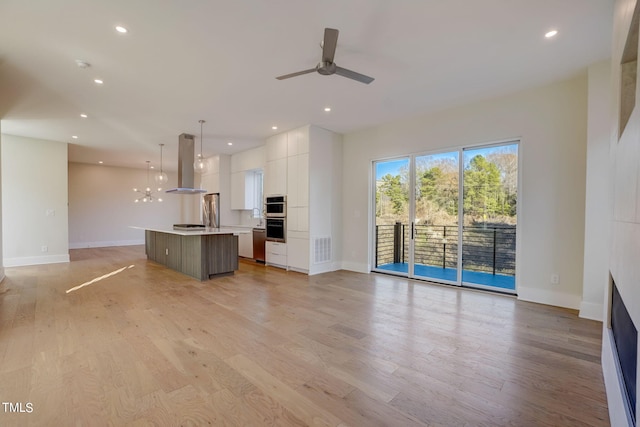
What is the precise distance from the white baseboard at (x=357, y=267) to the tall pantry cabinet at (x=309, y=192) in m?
0.20

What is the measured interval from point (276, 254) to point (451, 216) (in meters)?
3.72

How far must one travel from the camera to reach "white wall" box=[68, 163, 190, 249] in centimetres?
927

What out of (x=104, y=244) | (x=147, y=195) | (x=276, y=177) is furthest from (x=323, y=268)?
(x=104, y=244)

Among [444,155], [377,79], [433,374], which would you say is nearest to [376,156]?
[444,155]

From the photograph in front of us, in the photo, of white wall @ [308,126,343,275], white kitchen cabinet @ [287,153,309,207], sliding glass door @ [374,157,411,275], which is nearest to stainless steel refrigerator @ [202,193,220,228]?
white kitchen cabinet @ [287,153,309,207]

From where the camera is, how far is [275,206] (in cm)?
632

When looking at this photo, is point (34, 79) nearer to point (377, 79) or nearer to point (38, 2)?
point (38, 2)

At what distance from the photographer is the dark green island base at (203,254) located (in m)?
5.02

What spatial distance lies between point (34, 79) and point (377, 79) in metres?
4.47

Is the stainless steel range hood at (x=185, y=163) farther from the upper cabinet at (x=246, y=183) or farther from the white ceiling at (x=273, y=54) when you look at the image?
the upper cabinet at (x=246, y=183)

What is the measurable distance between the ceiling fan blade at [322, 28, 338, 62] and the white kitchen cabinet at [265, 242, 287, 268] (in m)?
4.21

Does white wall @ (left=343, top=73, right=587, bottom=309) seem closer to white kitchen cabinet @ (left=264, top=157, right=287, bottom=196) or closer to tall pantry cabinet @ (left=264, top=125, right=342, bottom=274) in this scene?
tall pantry cabinet @ (left=264, top=125, right=342, bottom=274)

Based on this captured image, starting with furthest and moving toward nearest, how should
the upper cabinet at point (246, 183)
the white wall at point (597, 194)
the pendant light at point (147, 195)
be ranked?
1. the pendant light at point (147, 195)
2. the upper cabinet at point (246, 183)
3. the white wall at point (597, 194)

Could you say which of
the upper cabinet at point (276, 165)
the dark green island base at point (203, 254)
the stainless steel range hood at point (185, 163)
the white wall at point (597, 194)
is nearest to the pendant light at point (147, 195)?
the stainless steel range hood at point (185, 163)
